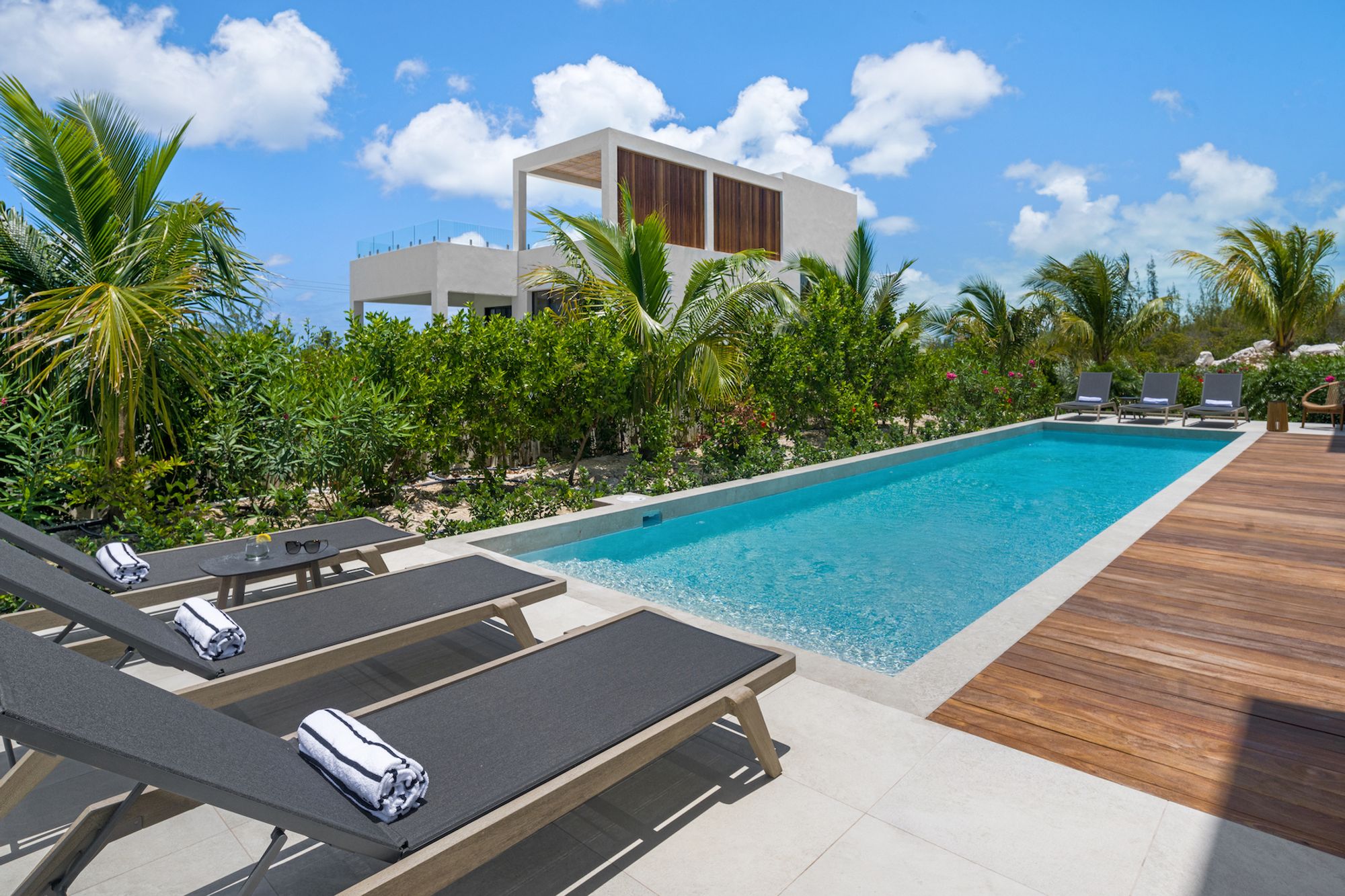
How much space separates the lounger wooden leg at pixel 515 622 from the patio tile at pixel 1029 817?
1.59 metres

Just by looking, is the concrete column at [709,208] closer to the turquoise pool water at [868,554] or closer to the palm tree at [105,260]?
the turquoise pool water at [868,554]

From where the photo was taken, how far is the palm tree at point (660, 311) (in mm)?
8547

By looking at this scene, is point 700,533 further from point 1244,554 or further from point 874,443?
point 874,443

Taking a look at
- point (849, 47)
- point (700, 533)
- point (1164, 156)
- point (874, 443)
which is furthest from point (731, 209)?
point (1164, 156)

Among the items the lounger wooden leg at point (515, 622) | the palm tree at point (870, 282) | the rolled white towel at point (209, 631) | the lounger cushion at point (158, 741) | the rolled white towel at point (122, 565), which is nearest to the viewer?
the lounger cushion at point (158, 741)

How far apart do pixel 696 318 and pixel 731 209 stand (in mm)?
10164

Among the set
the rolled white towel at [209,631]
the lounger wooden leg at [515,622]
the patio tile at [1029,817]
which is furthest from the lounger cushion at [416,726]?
the rolled white towel at [209,631]

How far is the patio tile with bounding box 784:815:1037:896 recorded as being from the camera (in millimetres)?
1846

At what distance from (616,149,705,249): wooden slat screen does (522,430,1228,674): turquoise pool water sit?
871 centimetres

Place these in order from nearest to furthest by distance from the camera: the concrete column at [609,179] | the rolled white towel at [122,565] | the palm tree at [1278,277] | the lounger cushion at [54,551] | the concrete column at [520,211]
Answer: the lounger cushion at [54,551] < the rolled white towel at [122,565] < the concrete column at [609,179] < the concrete column at [520,211] < the palm tree at [1278,277]

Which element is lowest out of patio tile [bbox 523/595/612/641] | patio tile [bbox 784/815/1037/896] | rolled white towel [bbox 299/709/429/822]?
patio tile [bbox 784/815/1037/896]

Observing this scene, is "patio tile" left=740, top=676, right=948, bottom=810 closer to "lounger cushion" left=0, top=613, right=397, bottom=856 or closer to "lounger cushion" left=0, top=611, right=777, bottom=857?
"lounger cushion" left=0, top=611, right=777, bottom=857

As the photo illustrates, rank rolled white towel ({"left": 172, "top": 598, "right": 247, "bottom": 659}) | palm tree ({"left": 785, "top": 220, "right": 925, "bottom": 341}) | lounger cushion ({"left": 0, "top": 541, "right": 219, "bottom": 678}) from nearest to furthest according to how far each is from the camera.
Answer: lounger cushion ({"left": 0, "top": 541, "right": 219, "bottom": 678}) < rolled white towel ({"left": 172, "top": 598, "right": 247, "bottom": 659}) < palm tree ({"left": 785, "top": 220, "right": 925, "bottom": 341})

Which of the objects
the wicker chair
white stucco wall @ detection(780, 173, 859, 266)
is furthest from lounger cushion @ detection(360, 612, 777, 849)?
white stucco wall @ detection(780, 173, 859, 266)
